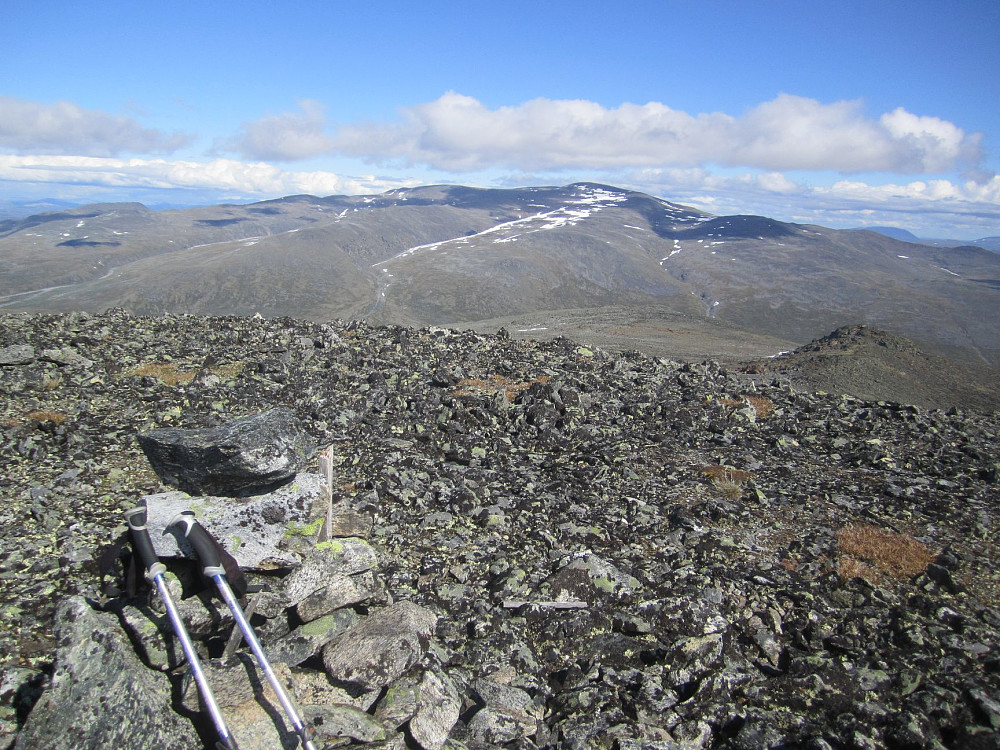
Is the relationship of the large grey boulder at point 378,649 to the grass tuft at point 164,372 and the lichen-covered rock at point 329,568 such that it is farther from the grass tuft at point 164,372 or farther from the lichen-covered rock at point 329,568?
the grass tuft at point 164,372

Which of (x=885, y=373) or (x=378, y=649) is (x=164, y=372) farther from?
(x=885, y=373)

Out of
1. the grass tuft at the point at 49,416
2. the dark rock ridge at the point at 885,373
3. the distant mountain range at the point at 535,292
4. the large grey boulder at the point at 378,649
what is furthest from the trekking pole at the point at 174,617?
the distant mountain range at the point at 535,292

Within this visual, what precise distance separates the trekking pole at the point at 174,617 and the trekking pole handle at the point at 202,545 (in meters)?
0.37

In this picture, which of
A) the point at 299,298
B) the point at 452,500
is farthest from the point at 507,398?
the point at 299,298

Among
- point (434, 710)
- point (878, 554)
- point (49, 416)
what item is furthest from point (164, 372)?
point (878, 554)

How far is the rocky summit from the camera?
5953 mm

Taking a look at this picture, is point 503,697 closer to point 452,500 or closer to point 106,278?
point 452,500

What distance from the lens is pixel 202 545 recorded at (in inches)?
245

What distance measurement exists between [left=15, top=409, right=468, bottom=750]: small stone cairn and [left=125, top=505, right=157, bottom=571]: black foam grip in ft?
2.06

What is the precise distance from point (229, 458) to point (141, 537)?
163cm

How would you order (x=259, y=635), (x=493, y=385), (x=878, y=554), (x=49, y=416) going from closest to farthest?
(x=259, y=635) → (x=878, y=554) → (x=49, y=416) → (x=493, y=385)

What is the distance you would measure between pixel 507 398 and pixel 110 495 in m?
11.0

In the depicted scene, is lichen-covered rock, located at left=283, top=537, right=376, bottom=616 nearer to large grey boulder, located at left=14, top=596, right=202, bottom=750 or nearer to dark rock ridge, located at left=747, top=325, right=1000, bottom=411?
large grey boulder, located at left=14, top=596, right=202, bottom=750

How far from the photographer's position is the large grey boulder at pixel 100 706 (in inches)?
186
